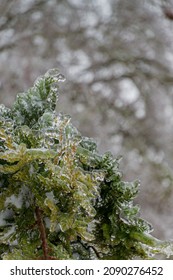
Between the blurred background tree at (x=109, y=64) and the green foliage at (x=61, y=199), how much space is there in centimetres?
391

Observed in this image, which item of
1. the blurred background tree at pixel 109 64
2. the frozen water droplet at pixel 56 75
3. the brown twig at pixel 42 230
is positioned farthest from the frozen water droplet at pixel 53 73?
the blurred background tree at pixel 109 64

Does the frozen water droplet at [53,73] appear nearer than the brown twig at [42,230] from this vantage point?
No

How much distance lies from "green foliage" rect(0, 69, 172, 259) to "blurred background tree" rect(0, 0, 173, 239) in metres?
3.91

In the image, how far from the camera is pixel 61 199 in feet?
2.18

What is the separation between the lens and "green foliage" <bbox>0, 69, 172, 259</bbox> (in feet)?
2.11

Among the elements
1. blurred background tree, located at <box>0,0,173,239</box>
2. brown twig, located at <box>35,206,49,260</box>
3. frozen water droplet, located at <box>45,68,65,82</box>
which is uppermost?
blurred background tree, located at <box>0,0,173,239</box>

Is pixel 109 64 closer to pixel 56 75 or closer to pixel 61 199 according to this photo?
pixel 56 75

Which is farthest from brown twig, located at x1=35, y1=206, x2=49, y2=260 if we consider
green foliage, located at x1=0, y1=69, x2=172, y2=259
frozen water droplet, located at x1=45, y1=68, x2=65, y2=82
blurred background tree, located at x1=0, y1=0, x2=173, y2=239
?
blurred background tree, located at x1=0, y1=0, x2=173, y2=239

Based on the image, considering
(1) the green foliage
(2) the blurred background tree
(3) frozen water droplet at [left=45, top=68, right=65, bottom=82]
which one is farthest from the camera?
(2) the blurred background tree

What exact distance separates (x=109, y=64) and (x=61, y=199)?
4342 mm

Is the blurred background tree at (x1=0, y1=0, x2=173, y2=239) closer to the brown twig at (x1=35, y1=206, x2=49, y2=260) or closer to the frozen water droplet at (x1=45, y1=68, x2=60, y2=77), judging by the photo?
the frozen water droplet at (x1=45, y1=68, x2=60, y2=77)

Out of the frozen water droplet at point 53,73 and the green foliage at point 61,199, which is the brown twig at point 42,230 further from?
the frozen water droplet at point 53,73

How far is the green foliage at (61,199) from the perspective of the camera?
0.64 m
